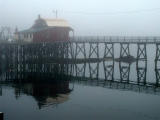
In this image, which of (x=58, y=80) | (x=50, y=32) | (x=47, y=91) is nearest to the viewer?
(x=47, y=91)

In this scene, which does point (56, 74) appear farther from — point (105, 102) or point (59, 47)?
point (105, 102)

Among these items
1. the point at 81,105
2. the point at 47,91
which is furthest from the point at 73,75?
the point at 81,105

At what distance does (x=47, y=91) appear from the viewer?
86.2 feet

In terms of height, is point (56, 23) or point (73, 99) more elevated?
point (56, 23)

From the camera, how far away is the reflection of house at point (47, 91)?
22.7m

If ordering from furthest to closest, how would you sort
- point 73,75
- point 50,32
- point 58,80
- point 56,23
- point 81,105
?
point 56,23 → point 50,32 → point 73,75 → point 58,80 → point 81,105

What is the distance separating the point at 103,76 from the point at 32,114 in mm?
17864

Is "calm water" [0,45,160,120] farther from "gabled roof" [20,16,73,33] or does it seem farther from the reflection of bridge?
"gabled roof" [20,16,73,33]

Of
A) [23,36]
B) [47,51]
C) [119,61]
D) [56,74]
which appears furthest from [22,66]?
[119,61]

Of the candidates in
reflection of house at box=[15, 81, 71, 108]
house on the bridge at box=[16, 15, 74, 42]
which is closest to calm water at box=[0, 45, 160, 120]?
reflection of house at box=[15, 81, 71, 108]

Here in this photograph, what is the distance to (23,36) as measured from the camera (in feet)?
173

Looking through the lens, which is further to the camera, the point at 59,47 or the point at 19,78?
the point at 59,47

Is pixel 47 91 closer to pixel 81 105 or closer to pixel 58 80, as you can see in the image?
pixel 81 105

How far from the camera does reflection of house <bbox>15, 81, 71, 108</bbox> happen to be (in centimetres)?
2273
